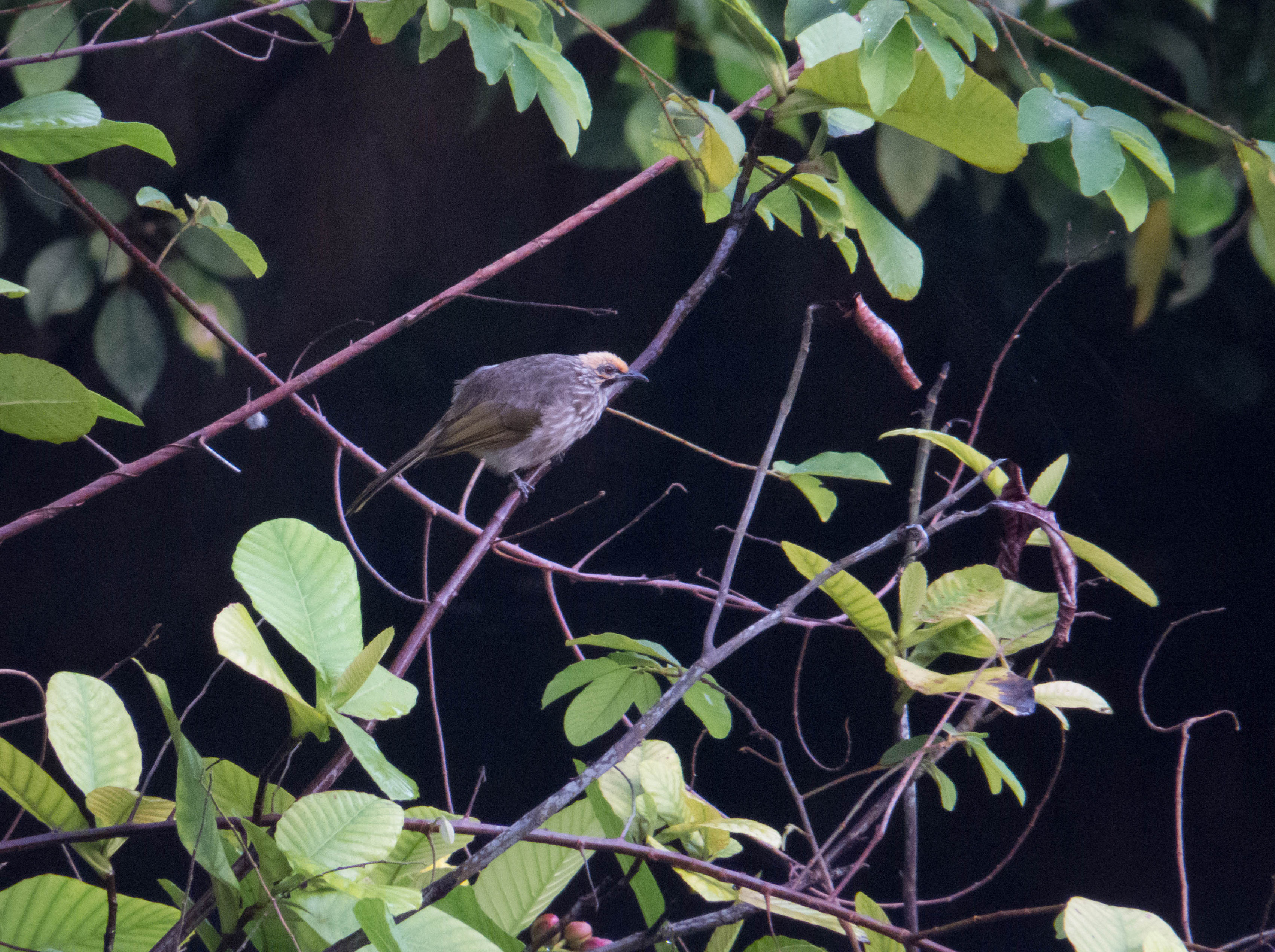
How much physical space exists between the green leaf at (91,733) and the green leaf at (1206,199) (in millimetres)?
1460

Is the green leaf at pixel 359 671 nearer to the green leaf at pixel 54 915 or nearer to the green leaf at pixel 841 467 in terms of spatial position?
the green leaf at pixel 54 915

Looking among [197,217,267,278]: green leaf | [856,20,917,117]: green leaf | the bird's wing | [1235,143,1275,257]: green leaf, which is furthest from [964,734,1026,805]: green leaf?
the bird's wing

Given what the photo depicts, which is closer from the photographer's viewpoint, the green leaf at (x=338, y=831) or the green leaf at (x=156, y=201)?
the green leaf at (x=338, y=831)

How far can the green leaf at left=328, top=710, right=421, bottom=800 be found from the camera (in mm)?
527

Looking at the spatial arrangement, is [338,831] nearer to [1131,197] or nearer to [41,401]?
[41,401]

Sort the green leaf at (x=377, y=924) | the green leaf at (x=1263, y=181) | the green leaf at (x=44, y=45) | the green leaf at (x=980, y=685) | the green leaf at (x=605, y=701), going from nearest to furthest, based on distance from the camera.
→ the green leaf at (x=377, y=924) < the green leaf at (x=980, y=685) < the green leaf at (x=1263, y=181) < the green leaf at (x=605, y=701) < the green leaf at (x=44, y=45)

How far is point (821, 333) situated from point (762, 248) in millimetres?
178

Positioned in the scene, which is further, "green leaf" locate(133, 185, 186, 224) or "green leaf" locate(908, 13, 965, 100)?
"green leaf" locate(133, 185, 186, 224)

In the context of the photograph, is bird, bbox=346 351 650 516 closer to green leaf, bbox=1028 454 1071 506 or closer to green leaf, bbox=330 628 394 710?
green leaf, bbox=1028 454 1071 506

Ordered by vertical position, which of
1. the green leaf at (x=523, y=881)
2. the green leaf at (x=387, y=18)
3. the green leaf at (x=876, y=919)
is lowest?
the green leaf at (x=876, y=919)

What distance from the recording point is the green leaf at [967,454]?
0.82 meters

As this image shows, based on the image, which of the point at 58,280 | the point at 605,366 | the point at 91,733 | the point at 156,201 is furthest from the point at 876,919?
the point at 58,280

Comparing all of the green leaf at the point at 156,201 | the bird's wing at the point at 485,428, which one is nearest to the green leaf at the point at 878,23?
the green leaf at the point at 156,201

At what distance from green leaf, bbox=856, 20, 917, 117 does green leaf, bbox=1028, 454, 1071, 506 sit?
390 millimetres
